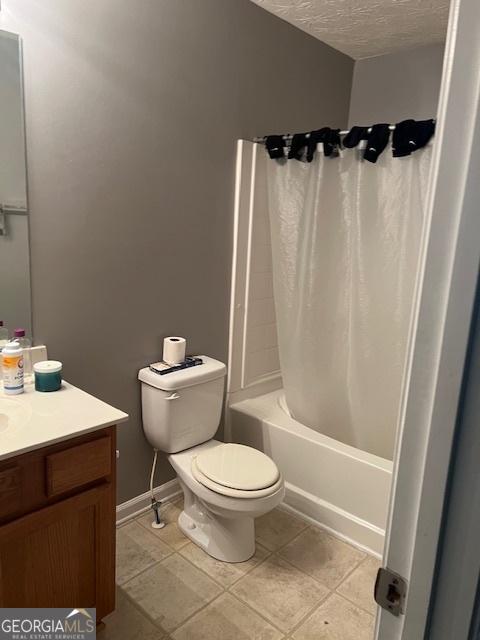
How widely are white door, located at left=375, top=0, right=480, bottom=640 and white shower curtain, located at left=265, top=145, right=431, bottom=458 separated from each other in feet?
5.26

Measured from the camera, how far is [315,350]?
2498 millimetres

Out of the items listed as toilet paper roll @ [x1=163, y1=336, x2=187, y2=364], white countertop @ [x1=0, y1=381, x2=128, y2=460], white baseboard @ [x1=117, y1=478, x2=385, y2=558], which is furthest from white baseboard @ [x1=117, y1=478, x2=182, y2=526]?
white countertop @ [x1=0, y1=381, x2=128, y2=460]

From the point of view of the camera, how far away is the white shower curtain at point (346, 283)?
2115mm

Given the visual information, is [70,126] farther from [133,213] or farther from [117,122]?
[133,213]

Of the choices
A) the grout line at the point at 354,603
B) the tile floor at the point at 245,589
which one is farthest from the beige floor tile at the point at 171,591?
the grout line at the point at 354,603

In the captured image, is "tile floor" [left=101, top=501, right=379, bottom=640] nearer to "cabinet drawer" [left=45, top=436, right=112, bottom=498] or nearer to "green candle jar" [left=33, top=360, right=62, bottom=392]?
"cabinet drawer" [left=45, top=436, right=112, bottom=498]

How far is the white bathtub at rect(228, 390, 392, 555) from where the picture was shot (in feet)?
6.93

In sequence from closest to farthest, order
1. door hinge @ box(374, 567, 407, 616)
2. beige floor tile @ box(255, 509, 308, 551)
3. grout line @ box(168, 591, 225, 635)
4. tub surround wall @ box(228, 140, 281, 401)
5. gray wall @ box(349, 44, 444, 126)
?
door hinge @ box(374, 567, 407, 616) < grout line @ box(168, 591, 225, 635) < beige floor tile @ box(255, 509, 308, 551) < tub surround wall @ box(228, 140, 281, 401) < gray wall @ box(349, 44, 444, 126)

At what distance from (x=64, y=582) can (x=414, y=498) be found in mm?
1282

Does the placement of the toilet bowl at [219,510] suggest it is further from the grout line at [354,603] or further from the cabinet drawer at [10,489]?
the cabinet drawer at [10,489]

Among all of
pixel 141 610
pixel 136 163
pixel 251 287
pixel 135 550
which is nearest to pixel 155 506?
pixel 135 550

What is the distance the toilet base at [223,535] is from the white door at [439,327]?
4.73 ft

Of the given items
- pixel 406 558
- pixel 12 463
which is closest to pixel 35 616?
pixel 12 463

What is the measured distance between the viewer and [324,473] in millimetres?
2273
